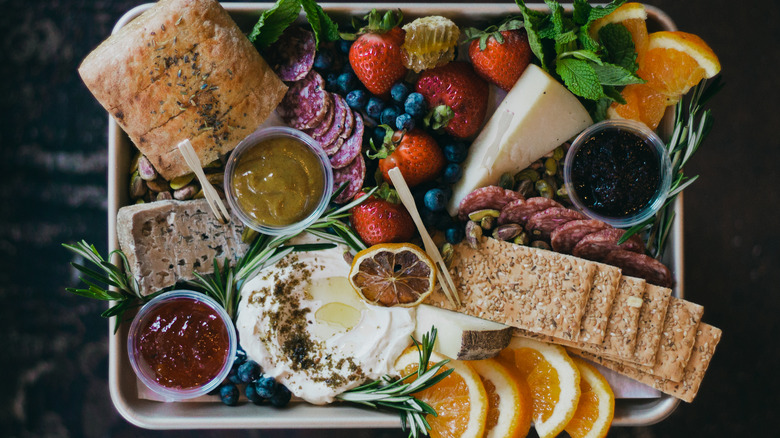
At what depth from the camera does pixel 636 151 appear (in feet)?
5.56

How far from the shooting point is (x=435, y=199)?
1666 millimetres

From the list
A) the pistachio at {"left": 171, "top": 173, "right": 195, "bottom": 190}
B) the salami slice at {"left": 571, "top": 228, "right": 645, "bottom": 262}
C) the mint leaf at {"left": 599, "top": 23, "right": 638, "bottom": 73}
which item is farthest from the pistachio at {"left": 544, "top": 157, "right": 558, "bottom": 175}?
the pistachio at {"left": 171, "top": 173, "right": 195, "bottom": 190}

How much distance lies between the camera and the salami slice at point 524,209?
1693 millimetres

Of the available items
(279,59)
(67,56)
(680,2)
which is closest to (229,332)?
(279,59)

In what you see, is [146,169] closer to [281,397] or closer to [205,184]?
[205,184]

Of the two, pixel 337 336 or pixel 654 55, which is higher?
pixel 654 55

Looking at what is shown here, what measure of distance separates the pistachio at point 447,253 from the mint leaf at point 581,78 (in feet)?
1.88

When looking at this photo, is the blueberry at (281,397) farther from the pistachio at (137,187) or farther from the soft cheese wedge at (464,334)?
the pistachio at (137,187)

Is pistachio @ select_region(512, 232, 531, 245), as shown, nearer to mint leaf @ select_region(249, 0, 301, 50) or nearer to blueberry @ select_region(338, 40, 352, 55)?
blueberry @ select_region(338, 40, 352, 55)

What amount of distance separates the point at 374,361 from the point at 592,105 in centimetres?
103

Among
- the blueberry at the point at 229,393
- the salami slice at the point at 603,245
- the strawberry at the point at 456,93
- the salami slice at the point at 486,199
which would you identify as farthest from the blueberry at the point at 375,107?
the blueberry at the point at 229,393

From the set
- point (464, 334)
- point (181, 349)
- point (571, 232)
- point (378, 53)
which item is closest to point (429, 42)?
point (378, 53)

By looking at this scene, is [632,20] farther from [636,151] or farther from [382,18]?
[382,18]

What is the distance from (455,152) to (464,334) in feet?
1.77
